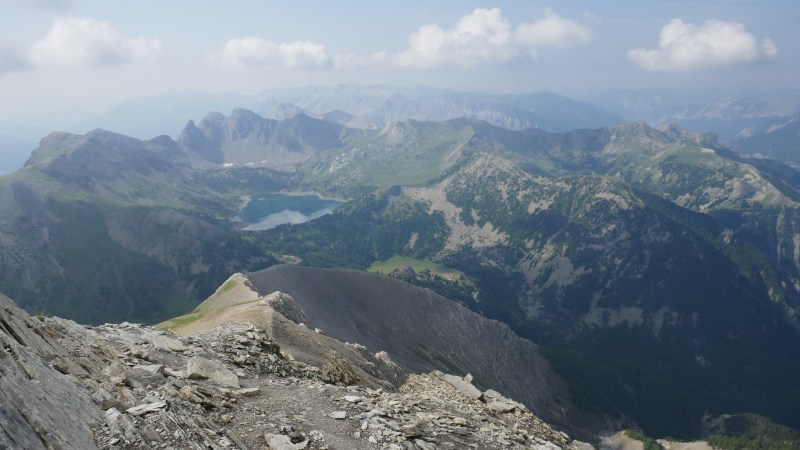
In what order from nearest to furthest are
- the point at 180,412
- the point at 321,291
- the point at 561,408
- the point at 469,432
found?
the point at 180,412, the point at 469,432, the point at 321,291, the point at 561,408

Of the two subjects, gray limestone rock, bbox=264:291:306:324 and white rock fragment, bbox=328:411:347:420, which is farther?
gray limestone rock, bbox=264:291:306:324

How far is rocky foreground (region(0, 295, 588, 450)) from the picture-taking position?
20.6 m

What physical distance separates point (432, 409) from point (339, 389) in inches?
280

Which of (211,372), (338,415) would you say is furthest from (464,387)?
(211,372)

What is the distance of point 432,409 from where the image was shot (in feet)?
117

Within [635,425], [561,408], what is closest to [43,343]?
[561,408]

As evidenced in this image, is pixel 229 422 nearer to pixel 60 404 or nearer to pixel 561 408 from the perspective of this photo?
pixel 60 404

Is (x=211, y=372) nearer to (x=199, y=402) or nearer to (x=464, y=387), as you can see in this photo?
(x=199, y=402)

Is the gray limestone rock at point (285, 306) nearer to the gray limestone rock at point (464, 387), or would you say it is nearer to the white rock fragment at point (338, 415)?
the gray limestone rock at point (464, 387)

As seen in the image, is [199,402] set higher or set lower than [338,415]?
higher

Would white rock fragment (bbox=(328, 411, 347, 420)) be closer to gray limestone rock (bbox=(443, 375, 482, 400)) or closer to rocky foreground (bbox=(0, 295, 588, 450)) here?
rocky foreground (bbox=(0, 295, 588, 450))

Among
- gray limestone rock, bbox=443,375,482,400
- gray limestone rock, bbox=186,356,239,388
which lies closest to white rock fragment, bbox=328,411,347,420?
gray limestone rock, bbox=186,356,239,388

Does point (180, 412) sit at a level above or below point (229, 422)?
above

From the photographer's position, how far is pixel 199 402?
86.7 ft
